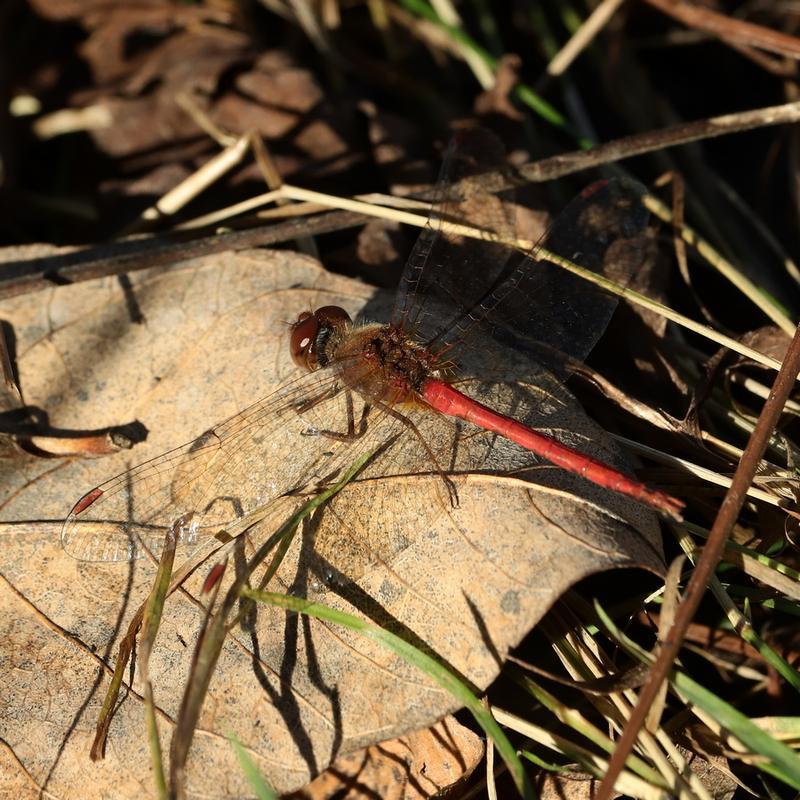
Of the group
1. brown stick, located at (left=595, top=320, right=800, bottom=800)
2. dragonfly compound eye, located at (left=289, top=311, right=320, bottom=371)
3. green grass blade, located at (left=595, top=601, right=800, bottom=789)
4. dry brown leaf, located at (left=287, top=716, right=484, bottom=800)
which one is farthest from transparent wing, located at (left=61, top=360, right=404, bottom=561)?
green grass blade, located at (left=595, top=601, right=800, bottom=789)

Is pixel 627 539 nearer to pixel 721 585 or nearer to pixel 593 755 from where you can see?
pixel 721 585

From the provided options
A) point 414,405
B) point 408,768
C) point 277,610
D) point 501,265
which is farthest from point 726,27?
point 408,768

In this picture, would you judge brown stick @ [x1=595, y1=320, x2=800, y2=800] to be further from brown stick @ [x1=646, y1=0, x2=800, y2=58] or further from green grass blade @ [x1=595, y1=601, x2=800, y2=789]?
brown stick @ [x1=646, y1=0, x2=800, y2=58]

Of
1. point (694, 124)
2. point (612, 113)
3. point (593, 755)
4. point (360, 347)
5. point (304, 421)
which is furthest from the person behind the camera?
point (612, 113)

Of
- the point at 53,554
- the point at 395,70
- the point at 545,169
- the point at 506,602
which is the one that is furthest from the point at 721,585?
the point at 395,70

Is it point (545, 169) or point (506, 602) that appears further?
point (545, 169)

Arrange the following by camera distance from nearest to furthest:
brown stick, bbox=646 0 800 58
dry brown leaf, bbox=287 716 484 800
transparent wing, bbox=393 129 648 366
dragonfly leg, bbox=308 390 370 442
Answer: dry brown leaf, bbox=287 716 484 800
dragonfly leg, bbox=308 390 370 442
transparent wing, bbox=393 129 648 366
brown stick, bbox=646 0 800 58

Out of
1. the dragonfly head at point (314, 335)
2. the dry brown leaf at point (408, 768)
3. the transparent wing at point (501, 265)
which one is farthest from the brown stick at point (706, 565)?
the dragonfly head at point (314, 335)
